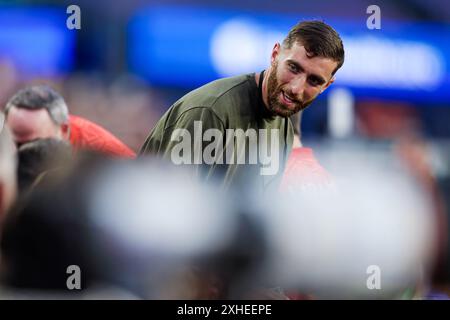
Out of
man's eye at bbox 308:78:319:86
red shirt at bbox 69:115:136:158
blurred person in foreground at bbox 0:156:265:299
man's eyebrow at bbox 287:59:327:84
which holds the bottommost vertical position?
blurred person in foreground at bbox 0:156:265:299

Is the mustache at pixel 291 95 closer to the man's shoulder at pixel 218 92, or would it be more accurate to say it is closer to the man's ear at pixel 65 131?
the man's shoulder at pixel 218 92

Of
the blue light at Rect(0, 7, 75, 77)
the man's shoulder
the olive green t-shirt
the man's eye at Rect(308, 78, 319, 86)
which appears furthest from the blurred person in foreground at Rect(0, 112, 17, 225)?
the man's eye at Rect(308, 78, 319, 86)

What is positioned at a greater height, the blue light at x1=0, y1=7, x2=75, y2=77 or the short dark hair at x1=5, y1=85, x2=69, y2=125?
the blue light at x1=0, y1=7, x2=75, y2=77

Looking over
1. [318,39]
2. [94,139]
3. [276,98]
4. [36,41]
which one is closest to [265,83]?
[276,98]

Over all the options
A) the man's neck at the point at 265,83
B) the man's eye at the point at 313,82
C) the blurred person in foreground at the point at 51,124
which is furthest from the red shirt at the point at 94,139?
the man's eye at the point at 313,82

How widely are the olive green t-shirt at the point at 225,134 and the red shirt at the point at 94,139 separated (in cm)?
5

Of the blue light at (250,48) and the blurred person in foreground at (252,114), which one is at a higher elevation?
the blue light at (250,48)

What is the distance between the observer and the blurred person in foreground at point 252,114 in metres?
1.48

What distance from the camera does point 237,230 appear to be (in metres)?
1.55

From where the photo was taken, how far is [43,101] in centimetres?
152

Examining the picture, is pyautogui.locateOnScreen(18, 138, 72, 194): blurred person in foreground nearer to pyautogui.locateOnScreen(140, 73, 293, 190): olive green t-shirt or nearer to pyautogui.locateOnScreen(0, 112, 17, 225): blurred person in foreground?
pyautogui.locateOnScreen(0, 112, 17, 225): blurred person in foreground

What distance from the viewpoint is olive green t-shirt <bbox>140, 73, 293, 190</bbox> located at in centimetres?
147

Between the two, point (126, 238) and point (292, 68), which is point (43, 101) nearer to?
point (126, 238)
